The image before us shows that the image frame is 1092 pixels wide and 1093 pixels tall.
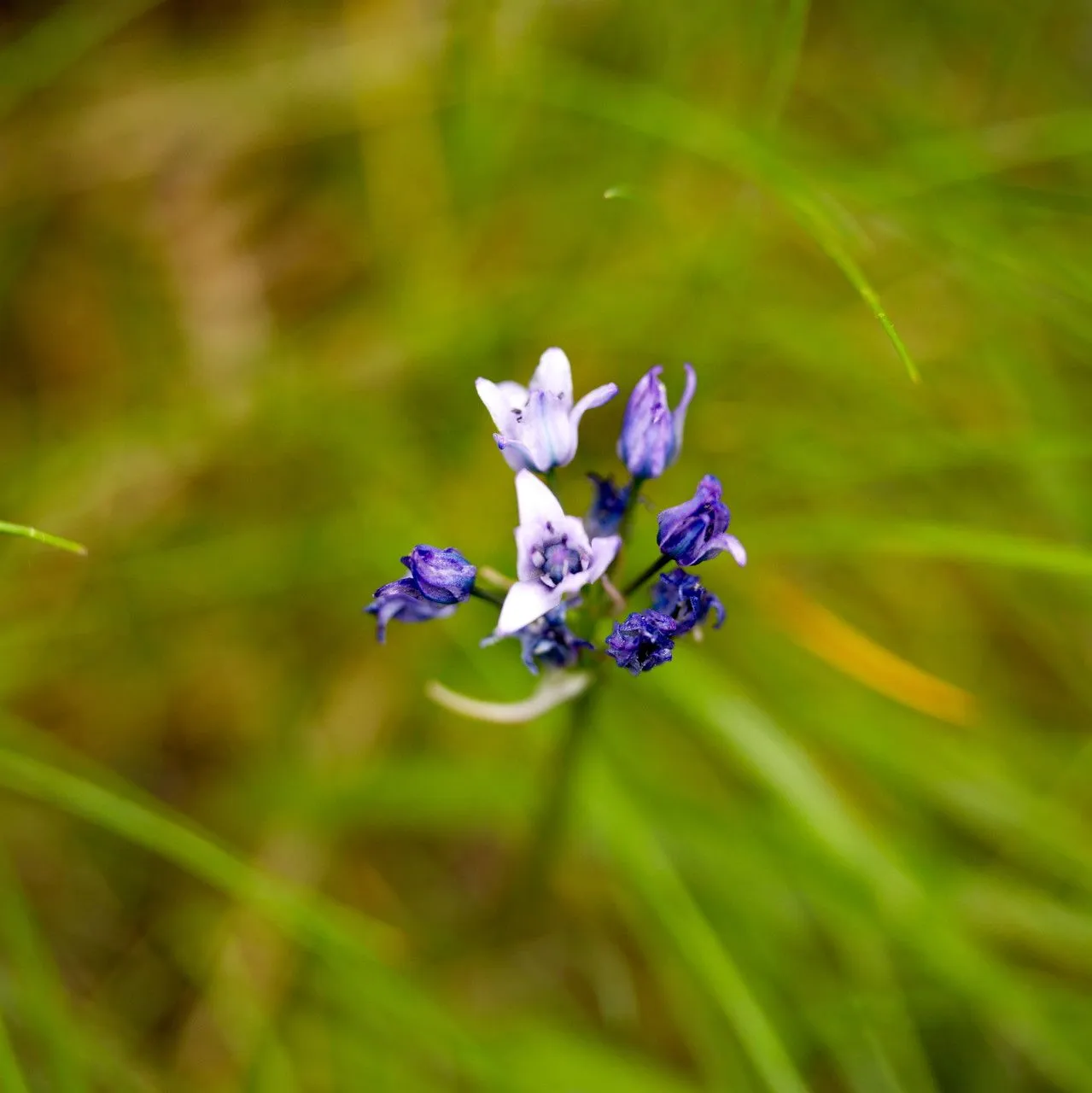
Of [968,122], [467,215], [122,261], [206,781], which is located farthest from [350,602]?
[968,122]

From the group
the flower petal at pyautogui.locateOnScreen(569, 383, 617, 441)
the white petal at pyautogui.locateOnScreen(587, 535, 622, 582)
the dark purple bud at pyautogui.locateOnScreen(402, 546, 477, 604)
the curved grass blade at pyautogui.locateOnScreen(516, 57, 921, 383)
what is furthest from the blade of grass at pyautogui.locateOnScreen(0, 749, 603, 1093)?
the curved grass blade at pyautogui.locateOnScreen(516, 57, 921, 383)

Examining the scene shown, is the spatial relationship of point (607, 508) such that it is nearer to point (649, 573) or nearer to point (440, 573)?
point (649, 573)

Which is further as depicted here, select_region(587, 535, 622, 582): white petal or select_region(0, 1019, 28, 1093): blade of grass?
select_region(0, 1019, 28, 1093): blade of grass

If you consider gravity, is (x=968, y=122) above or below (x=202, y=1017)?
above

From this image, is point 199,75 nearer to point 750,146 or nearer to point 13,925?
point 750,146

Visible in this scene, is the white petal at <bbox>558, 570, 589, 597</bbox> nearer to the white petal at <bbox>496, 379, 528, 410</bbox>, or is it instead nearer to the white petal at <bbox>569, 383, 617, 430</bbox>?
the white petal at <bbox>569, 383, 617, 430</bbox>

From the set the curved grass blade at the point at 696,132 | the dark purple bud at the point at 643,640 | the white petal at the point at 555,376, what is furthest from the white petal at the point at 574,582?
the curved grass blade at the point at 696,132
